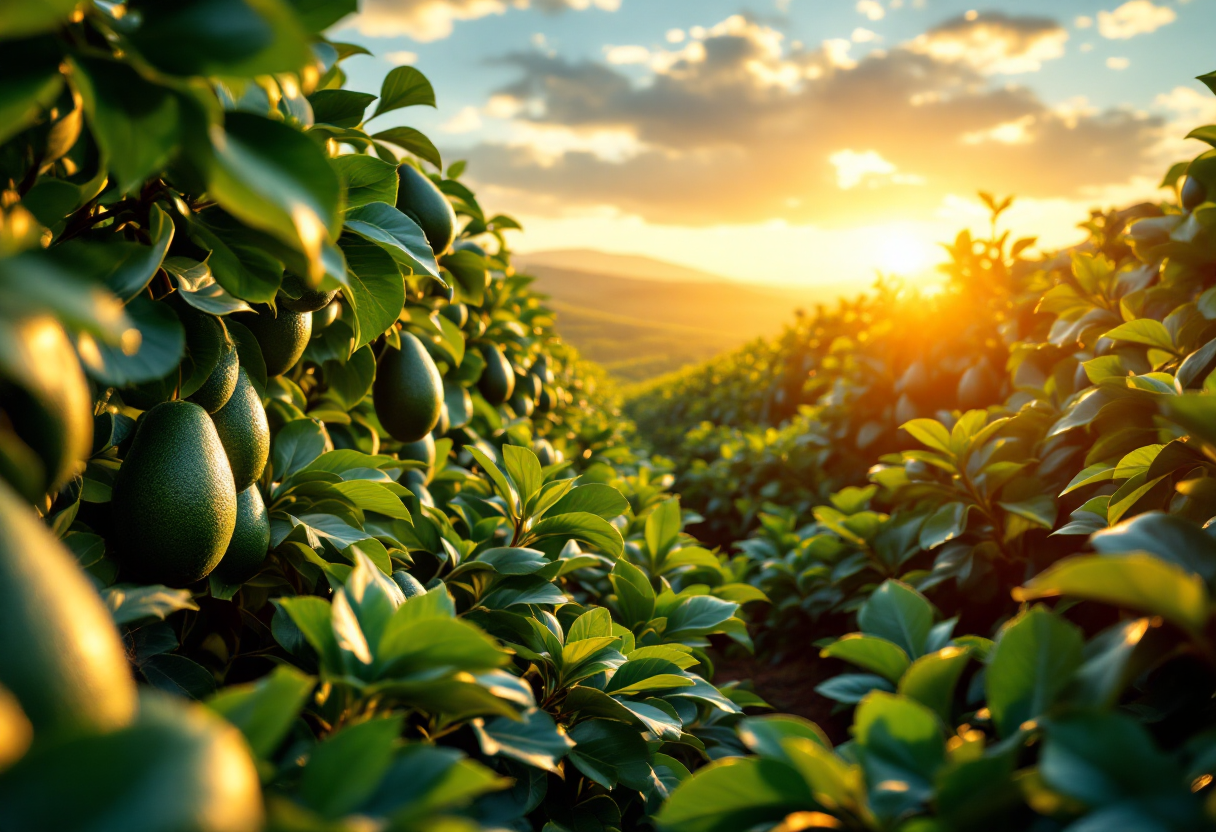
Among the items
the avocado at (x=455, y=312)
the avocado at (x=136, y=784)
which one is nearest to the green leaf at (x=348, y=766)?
the avocado at (x=136, y=784)

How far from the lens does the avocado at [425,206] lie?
1.49 m

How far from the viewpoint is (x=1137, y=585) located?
50 cm

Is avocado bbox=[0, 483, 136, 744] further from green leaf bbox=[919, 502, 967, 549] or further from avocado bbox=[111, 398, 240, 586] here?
green leaf bbox=[919, 502, 967, 549]

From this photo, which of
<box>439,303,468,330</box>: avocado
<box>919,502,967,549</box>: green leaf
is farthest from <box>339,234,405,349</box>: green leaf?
<box>919,502,967,549</box>: green leaf

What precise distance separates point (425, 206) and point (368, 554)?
0.80m

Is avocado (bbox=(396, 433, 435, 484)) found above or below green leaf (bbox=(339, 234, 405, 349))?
below

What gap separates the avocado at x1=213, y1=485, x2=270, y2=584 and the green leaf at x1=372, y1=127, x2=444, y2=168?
83cm

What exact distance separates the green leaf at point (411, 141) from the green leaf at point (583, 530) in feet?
2.67

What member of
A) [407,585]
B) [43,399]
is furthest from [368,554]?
[43,399]

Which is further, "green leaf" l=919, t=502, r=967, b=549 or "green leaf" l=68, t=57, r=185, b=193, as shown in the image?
"green leaf" l=919, t=502, r=967, b=549

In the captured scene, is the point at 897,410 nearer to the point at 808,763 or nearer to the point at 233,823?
the point at 808,763

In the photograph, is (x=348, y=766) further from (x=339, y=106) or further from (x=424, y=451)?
(x=424, y=451)

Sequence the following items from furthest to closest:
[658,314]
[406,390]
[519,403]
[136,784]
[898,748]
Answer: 1. [658,314]
2. [519,403]
3. [406,390]
4. [898,748]
5. [136,784]

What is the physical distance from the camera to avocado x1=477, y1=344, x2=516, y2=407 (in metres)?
2.77
